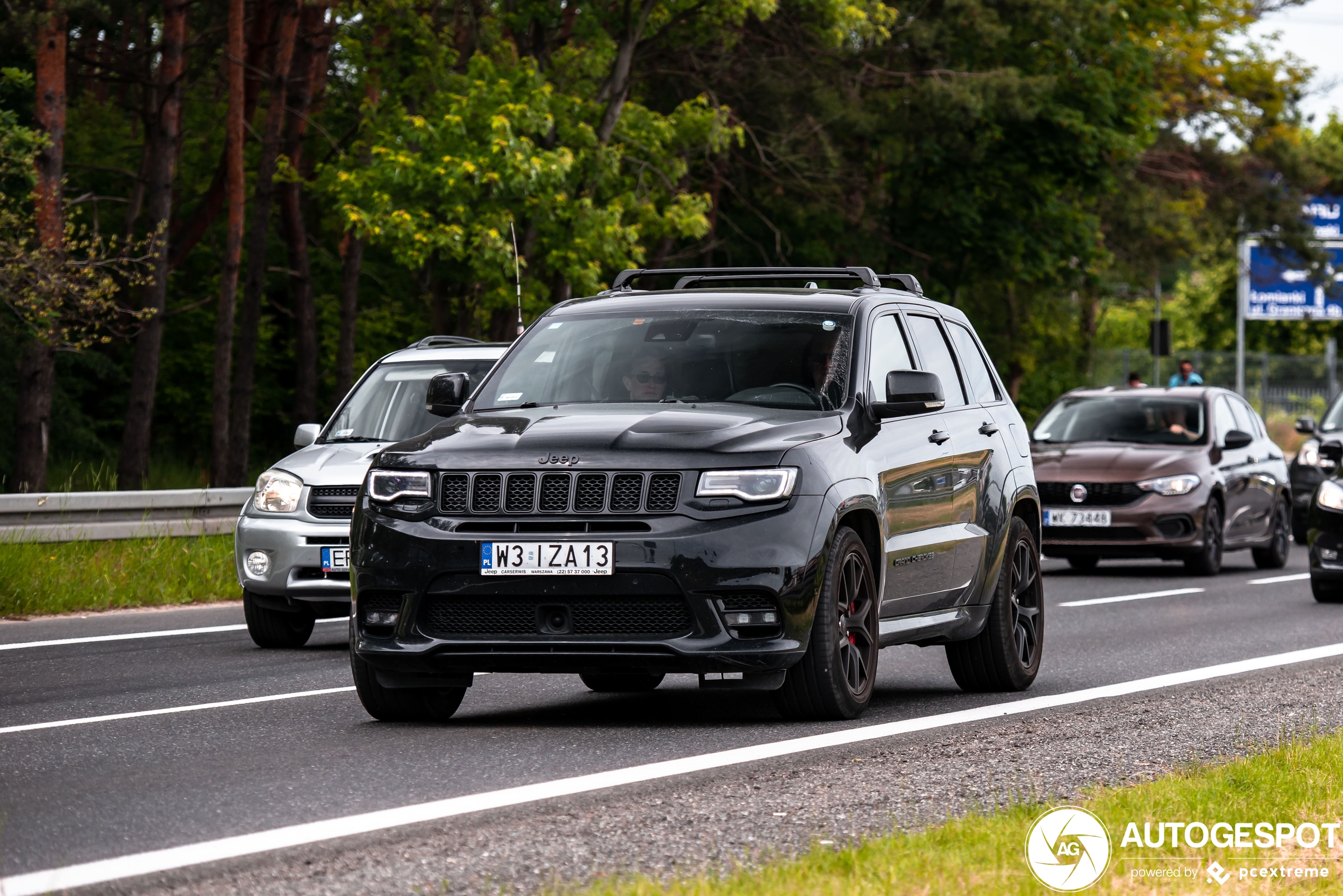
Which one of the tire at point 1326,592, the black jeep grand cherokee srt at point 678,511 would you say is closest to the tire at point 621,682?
the black jeep grand cherokee srt at point 678,511

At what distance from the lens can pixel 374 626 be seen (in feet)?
26.1

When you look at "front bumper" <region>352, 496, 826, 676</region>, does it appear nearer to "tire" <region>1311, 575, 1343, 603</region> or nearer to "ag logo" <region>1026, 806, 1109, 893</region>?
"ag logo" <region>1026, 806, 1109, 893</region>

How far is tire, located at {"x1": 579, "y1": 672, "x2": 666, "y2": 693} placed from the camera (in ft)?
30.6

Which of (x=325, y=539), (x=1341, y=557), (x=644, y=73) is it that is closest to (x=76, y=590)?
(x=325, y=539)

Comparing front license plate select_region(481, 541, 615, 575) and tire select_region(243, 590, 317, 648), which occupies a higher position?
front license plate select_region(481, 541, 615, 575)

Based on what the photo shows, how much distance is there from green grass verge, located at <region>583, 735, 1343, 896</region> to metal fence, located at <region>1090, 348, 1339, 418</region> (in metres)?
47.9

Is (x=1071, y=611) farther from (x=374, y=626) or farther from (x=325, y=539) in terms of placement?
(x=374, y=626)

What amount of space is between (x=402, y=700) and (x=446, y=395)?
1.39 m

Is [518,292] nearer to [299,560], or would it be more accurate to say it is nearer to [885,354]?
[299,560]

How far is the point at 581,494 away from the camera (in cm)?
766

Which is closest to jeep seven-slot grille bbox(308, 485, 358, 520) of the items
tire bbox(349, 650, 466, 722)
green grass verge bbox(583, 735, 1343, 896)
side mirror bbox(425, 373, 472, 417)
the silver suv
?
the silver suv

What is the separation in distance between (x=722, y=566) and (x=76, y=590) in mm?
8547

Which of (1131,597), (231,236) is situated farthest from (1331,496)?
(231,236)

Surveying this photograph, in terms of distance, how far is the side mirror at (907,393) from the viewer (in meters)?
8.51
